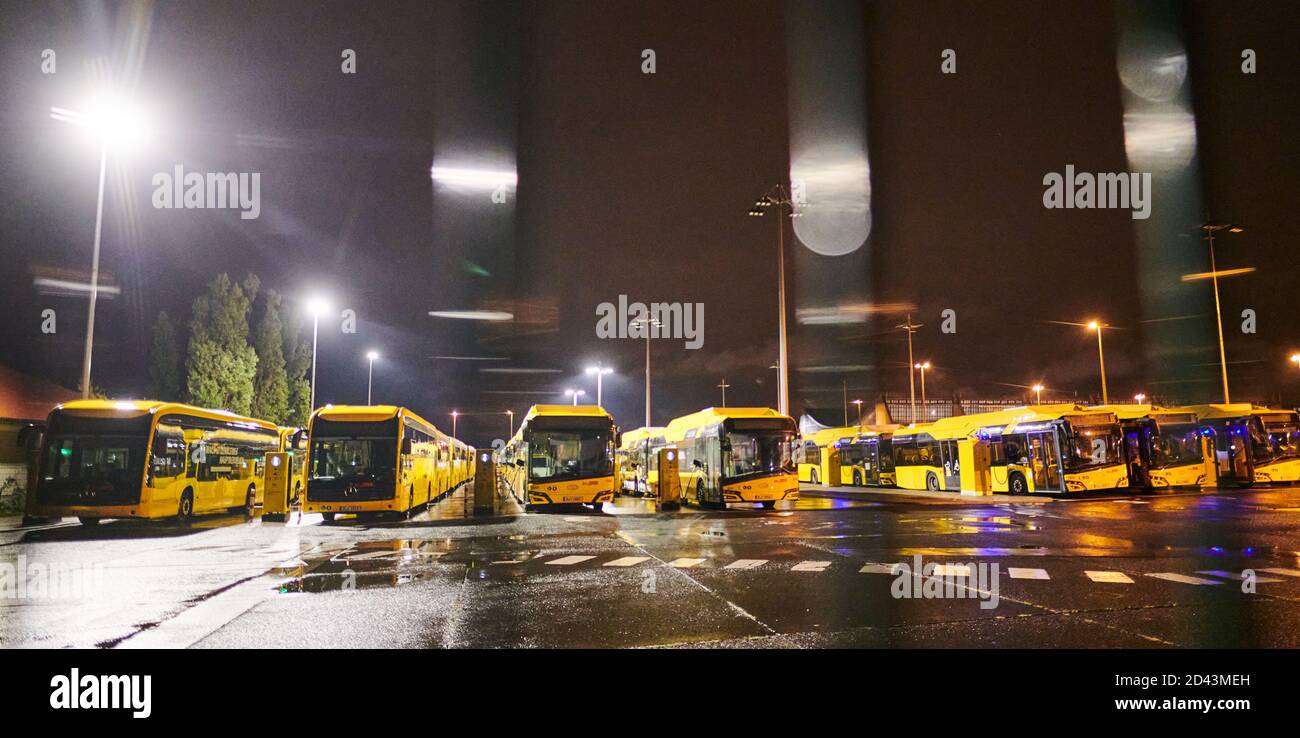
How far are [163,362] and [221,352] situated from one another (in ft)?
9.66

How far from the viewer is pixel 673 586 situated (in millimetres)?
8852

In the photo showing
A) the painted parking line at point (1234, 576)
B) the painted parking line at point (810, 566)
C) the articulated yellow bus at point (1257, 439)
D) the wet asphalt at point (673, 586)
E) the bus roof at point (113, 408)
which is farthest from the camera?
the articulated yellow bus at point (1257, 439)

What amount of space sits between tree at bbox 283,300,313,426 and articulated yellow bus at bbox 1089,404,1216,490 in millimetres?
41329

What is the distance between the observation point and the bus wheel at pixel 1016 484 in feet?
89.5

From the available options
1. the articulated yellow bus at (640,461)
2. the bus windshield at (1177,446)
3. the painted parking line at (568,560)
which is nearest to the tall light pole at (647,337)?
the articulated yellow bus at (640,461)

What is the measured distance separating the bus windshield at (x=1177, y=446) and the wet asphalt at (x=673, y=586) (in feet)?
42.5

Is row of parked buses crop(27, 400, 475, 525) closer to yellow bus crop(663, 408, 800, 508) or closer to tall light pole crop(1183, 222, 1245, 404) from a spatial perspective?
yellow bus crop(663, 408, 800, 508)

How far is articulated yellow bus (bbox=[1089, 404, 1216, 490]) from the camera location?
26953 millimetres

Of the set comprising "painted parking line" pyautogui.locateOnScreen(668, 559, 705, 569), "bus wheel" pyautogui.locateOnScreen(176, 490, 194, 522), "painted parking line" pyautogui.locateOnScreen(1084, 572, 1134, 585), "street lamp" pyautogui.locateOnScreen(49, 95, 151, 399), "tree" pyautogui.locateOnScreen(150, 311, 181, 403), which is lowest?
"painted parking line" pyautogui.locateOnScreen(668, 559, 705, 569)

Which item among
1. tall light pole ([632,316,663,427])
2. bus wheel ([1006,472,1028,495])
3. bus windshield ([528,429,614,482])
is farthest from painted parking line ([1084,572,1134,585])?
tall light pole ([632,316,663,427])

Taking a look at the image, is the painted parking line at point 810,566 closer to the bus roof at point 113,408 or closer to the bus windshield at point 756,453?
the bus windshield at point 756,453

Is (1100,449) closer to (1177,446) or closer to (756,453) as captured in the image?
(1177,446)

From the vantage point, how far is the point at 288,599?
8148mm
